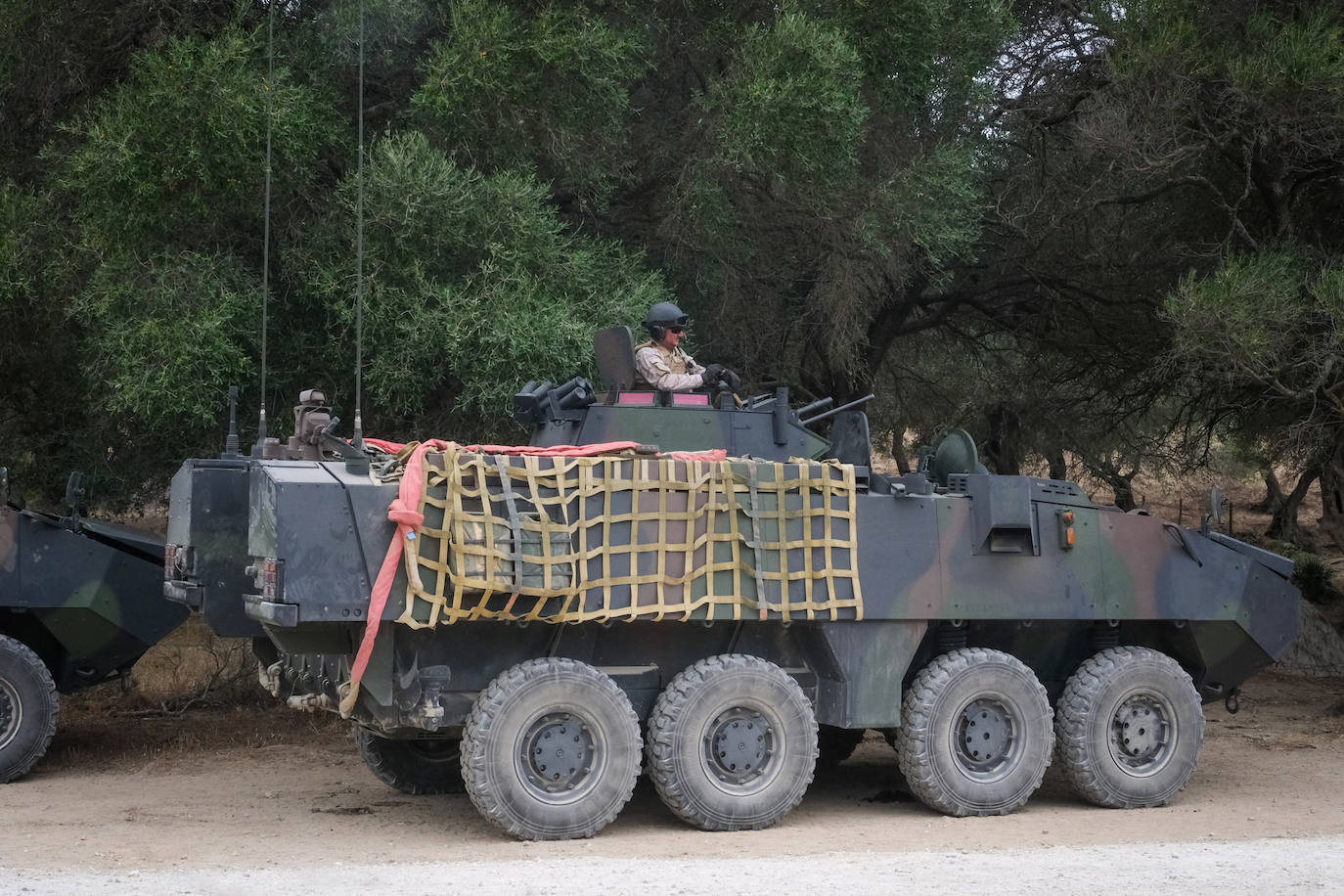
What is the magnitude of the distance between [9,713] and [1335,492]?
51.0 feet

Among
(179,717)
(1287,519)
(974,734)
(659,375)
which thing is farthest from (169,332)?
(1287,519)

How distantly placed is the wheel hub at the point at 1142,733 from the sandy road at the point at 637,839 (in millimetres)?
318

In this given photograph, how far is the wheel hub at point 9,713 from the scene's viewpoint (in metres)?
10.4

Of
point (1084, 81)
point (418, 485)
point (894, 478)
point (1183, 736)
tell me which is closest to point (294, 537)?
point (418, 485)

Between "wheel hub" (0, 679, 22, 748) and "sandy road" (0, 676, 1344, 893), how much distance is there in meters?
0.34

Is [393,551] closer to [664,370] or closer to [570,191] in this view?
[664,370]

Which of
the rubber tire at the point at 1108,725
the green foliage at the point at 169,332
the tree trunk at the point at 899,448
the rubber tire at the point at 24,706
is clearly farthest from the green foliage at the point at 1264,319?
the tree trunk at the point at 899,448

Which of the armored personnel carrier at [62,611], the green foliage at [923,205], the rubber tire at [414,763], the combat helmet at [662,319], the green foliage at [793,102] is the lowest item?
the rubber tire at [414,763]

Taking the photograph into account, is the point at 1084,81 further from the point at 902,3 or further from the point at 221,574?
the point at 221,574

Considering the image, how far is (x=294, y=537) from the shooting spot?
322 inches

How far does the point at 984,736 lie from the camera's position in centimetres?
948

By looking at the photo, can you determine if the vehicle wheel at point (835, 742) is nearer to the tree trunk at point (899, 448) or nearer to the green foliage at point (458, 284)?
the green foliage at point (458, 284)

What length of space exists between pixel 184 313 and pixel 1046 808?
22.0 feet

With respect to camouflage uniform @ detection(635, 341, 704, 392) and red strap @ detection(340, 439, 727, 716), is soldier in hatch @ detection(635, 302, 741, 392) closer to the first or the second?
camouflage uniform @ detection(635, 341, 704, 392)
